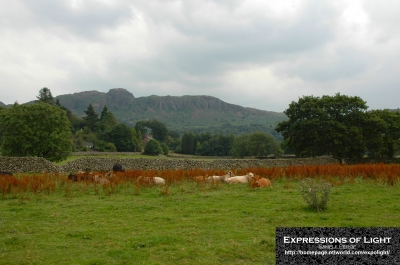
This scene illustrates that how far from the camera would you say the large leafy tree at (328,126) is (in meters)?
32.1

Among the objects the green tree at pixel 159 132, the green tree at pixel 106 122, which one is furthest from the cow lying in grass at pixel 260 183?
the green tree at pixel 159 132

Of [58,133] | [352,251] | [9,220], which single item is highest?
[58,133]

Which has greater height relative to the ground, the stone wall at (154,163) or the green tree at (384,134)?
the green tree at (384,134)

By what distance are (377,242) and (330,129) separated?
97.0 feet

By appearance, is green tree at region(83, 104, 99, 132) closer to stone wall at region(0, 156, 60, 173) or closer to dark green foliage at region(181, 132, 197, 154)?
dark green foliage at region(181, 132, 197, 154)

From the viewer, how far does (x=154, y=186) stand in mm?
13547

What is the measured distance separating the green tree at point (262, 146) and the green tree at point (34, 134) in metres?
57.3

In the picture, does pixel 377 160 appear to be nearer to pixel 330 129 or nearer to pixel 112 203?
pixel 330 129

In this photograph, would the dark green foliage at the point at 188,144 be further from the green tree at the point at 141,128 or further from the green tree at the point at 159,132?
the green tree at the point at 159,132

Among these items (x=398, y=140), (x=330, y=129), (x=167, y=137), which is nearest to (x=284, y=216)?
(x=330, y=129)

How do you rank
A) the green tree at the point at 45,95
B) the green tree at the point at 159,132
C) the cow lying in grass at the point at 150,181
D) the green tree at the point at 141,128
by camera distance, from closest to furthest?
the cow lying in grass at the point at 150,181 → the green tree at the point at 45,95 → the green tree at the point at 141,128 → the green tree at the point at 159,132

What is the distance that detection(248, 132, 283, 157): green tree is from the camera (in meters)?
84.4

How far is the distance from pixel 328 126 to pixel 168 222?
28.3 meters

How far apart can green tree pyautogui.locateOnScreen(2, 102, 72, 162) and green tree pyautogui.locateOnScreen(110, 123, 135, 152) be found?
52.3 m
